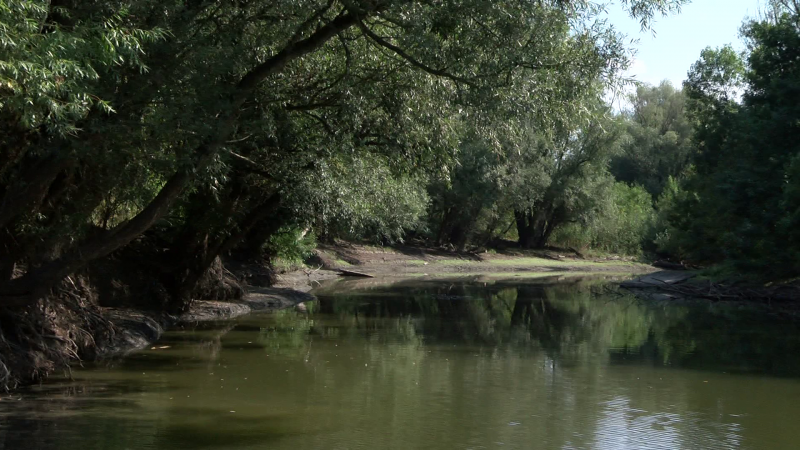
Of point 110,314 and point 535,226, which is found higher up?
point 535,226

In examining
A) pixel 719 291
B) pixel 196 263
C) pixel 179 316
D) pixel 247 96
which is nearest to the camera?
pixel 247 96

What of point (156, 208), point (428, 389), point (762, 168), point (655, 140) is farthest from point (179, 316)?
point (655, 140)

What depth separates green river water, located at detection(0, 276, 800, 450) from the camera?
8875mm

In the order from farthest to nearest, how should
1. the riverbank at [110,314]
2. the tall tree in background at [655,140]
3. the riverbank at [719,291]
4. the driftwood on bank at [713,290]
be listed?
the tall tree in background at [655,140] < the driftwood on bank at [713,290] < the riverbank at [719,291] < the riverbank at [110,314]

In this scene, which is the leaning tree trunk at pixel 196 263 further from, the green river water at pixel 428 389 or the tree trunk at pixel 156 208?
the tree trunk at pixel 156 208

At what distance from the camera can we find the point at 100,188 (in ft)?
37.6

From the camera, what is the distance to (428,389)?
37.6ft

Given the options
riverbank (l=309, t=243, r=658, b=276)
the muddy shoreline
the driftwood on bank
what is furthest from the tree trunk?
riverbank (l=309, t=243, r=658, b=276)

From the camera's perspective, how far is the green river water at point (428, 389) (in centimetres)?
888

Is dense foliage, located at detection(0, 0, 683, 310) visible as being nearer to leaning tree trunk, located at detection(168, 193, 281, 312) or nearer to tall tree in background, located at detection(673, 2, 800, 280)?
leaning tree trunk, located at detection(168, 193, 281, 312)

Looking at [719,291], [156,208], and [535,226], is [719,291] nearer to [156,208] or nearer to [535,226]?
[156,208]

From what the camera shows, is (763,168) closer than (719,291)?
Yes

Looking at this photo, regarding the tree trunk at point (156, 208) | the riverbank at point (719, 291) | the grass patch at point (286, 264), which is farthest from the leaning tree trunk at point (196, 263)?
the riverbank at point (719, 291)

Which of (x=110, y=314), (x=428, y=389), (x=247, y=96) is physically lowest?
(x=428, y=389)
